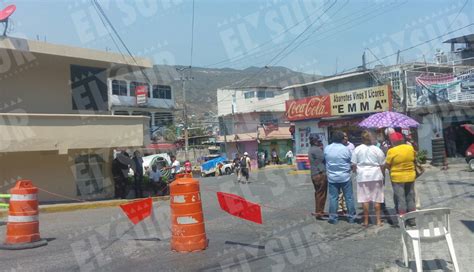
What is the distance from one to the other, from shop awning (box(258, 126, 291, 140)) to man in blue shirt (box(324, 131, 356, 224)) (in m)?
47.8

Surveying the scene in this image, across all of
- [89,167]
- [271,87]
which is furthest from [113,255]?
[271,87]

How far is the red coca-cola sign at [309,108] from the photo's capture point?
1416 inches

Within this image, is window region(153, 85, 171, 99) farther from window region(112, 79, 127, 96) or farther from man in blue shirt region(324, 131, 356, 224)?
man in blue shirt region(324, 131, 356, 224)

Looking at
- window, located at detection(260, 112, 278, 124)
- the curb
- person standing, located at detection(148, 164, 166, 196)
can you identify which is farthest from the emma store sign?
window, located at detection(260, 112, 278, 124)

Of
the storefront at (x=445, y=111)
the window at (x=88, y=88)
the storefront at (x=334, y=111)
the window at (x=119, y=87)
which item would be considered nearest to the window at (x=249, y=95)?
the window at (x=119, y=87)

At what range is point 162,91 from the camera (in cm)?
7144

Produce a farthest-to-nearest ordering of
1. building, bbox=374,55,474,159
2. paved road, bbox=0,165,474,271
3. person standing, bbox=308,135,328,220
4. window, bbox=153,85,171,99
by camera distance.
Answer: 1. window, bbox=153,85,171,99
2. building, bbox=374,55,474,159
3. person standing, bbox=308,135,328,220
4. paved road, bbox=0,165,474,271

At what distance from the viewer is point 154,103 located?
228 feet

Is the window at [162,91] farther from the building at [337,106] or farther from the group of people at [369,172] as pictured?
the group of people at [369,172]

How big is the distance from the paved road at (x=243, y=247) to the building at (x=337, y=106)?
20.1 meters

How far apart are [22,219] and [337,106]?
2847cm

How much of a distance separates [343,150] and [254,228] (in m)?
2.35

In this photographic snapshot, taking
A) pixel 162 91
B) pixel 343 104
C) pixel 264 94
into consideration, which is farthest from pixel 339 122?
A: pixel 162 91

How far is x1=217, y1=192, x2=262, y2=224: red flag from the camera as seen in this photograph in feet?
27.0
